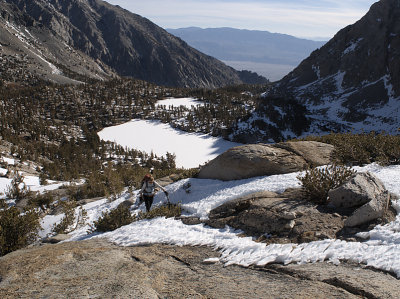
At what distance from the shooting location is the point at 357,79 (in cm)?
5856

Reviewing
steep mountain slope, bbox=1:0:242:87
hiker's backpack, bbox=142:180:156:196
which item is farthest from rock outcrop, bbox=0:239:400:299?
steep mountain slope, bbox=1:0:242:87

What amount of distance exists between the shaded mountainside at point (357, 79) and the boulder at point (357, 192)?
37.8m

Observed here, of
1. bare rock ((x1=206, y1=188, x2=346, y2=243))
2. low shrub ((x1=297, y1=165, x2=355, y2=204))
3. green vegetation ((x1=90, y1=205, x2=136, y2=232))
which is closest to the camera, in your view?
bare rock ((x1=206, y1=188, x2=346, y2=243))

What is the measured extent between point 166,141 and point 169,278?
27115 mm

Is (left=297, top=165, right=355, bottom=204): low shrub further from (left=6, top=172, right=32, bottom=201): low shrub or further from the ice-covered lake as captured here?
the ice-covered lake

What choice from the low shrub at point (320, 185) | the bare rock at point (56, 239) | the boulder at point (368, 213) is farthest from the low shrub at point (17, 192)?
the boulder at point (368, 213)

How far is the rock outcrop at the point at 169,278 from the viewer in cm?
338

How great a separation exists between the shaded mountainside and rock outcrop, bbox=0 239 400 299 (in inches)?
1595

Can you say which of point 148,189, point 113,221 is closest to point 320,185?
point 148,189

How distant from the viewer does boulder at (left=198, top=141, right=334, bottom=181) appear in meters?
8.59

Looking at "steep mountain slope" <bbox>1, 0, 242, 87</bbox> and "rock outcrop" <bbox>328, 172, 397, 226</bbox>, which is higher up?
"steep mountain slope" <bbox>1, 0, 242, 87</bbox>

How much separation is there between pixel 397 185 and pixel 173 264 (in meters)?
4.91

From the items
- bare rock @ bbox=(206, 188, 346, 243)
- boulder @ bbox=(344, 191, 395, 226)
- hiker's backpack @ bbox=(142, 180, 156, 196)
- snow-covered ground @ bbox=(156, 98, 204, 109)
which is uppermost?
snow-covered ground @ bbox=(156, 98, 204, 109)

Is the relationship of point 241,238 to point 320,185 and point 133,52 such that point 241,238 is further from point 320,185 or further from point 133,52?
point 133,52
